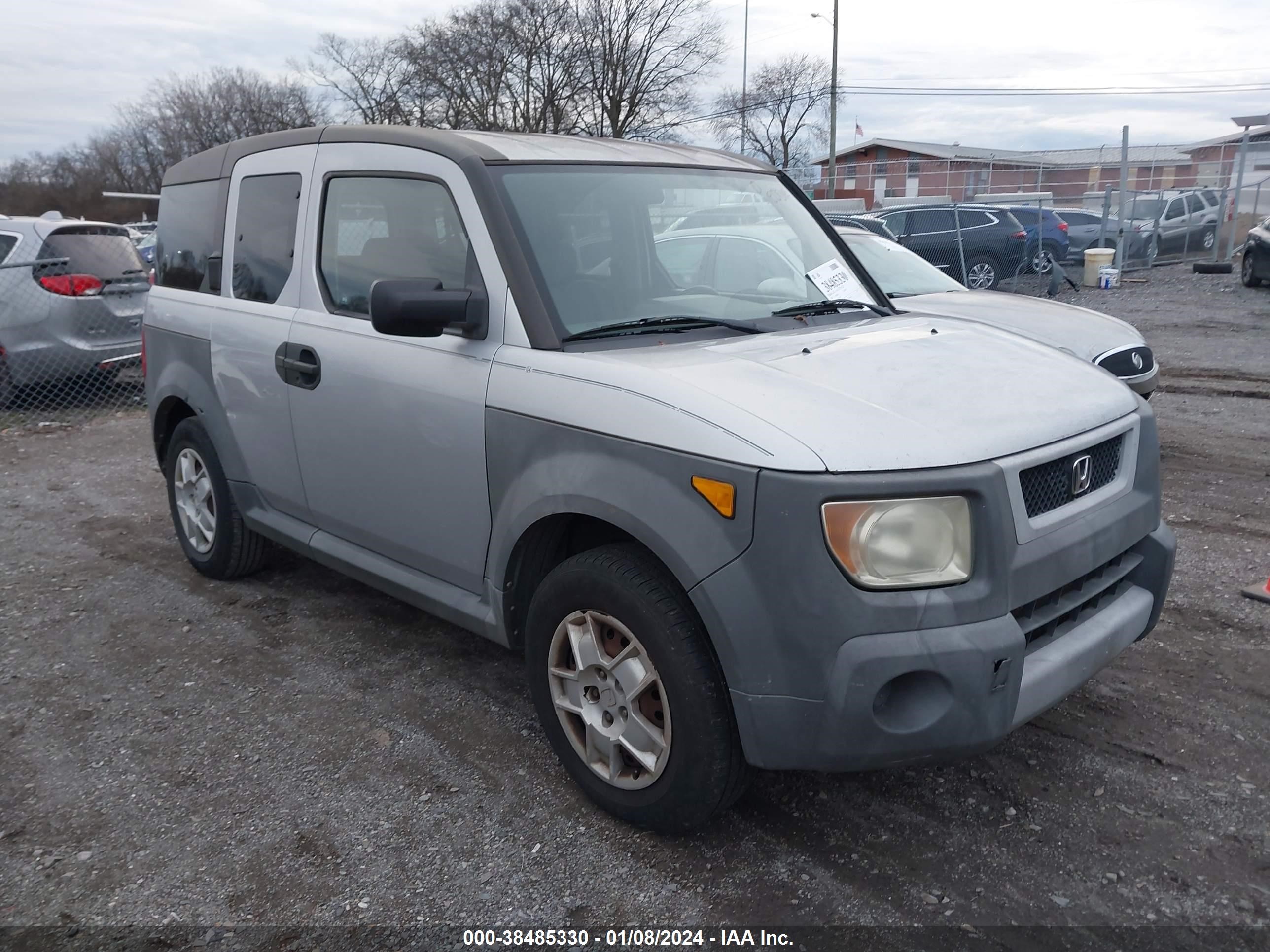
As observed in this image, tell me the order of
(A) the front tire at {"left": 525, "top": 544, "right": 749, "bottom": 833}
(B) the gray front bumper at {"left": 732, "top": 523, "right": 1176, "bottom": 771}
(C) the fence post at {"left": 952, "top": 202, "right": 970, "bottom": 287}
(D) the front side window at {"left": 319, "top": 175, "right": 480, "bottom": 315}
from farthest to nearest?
(C) the fence post at {"left": 952, "top": 202, "right": 970, "bottom": 287}
(D) the front side window at {"left": 319, "top": 175, "right": 480, "bottom": 315}
(A) the front tire at {"left": 525, "top": 544, "right": 749, "bottom": 833}
(B) the gray front bumper at {"left": 732, "top": 523, "right": 1176, "bottom": 771}

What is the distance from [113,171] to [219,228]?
2499 inches

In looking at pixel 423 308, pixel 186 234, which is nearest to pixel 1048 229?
pixel 186 234

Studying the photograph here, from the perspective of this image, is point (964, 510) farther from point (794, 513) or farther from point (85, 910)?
point (85, 910)

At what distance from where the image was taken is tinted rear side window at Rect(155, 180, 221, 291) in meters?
4.77

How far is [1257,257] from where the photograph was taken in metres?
17.3

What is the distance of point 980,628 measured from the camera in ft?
8.06

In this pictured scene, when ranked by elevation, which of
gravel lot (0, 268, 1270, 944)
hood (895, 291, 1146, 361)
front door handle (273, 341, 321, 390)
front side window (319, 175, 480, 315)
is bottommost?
gravel lot (0, 268, 1270, 944)

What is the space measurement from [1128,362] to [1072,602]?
4.19 meters

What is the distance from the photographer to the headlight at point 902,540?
242cm

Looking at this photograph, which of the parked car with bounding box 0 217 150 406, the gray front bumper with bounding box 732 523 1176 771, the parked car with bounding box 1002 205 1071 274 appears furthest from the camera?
the parked car with bounding box 1002 205 1071 274

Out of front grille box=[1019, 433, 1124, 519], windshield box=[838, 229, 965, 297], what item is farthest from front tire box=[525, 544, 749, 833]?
windshield box=[838, 229, 965, 297]

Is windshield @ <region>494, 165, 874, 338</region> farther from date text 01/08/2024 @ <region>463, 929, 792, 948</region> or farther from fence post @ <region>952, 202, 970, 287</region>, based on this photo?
fence post @ <region>952, 202, 970, 287</region>

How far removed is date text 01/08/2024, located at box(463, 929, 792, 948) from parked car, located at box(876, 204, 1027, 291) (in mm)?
A: 16110

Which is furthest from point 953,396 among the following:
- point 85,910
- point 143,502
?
point 143,502
